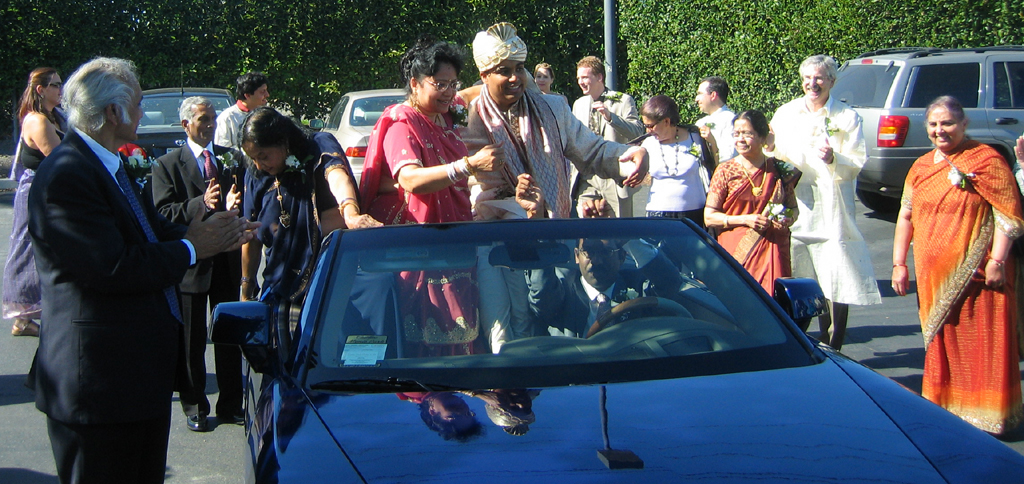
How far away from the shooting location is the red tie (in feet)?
17.2

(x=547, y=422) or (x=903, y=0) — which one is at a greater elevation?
(x=903, y=0)

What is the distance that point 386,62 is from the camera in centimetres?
1891

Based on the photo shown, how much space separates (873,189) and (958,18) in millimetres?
2770

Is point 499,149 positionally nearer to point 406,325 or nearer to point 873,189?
point 406,325

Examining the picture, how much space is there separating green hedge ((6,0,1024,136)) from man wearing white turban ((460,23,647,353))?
1028 centimetres

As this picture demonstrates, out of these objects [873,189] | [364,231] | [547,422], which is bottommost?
[873,189]

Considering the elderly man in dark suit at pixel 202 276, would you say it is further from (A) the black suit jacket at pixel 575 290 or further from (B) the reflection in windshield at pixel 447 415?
(B) the reflection in windshield at pixel 447 415

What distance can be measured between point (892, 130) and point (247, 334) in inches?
365

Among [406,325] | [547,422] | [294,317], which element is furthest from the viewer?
[294,317]

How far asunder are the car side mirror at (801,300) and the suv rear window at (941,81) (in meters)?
8.23

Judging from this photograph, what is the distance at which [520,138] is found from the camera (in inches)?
171

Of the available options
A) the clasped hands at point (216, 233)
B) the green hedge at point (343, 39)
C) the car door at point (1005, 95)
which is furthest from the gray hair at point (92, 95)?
the green hedge at point (343, 39)

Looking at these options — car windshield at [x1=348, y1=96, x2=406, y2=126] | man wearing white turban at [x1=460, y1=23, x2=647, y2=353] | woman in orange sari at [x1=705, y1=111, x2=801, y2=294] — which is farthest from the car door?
man wearing white turban at [x1=460, y1=23, x2=647, y2=353]

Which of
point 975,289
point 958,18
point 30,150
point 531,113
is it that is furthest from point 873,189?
point 30,150
